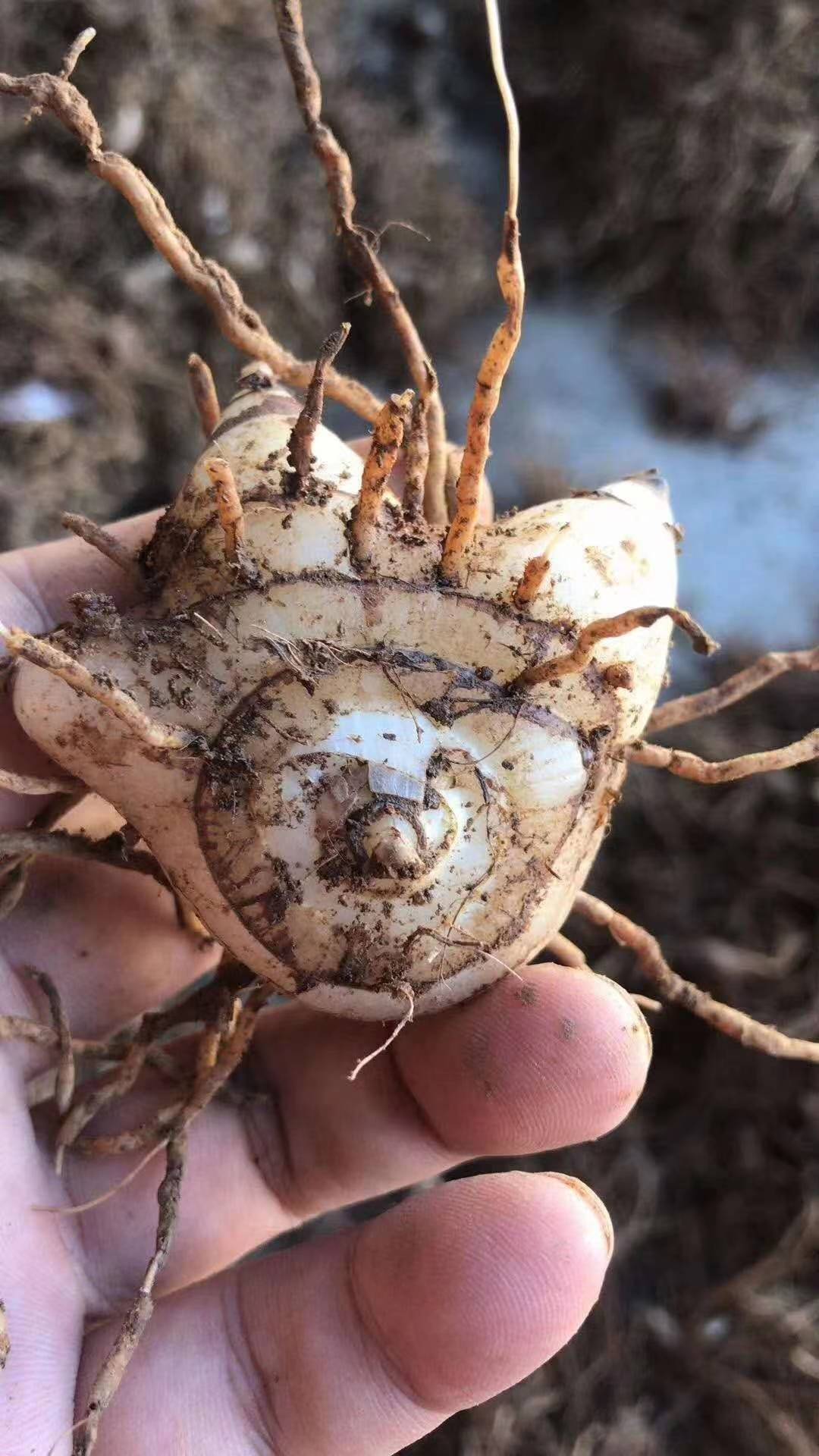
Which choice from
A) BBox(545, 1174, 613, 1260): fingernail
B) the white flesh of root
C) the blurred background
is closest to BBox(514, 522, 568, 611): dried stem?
the white flesh of root

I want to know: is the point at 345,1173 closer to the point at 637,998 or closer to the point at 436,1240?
the point at 436,1240

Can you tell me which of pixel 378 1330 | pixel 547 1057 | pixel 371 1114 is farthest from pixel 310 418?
pixel 378 1330

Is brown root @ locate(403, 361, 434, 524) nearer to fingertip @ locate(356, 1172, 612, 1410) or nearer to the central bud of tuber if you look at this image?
the central bud of tuber

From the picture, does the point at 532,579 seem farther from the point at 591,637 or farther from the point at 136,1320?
the point at 136,1320

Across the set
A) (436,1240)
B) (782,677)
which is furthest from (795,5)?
(436,1240)

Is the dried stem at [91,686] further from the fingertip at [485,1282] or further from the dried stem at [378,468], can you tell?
the fingertip at [485,1282]

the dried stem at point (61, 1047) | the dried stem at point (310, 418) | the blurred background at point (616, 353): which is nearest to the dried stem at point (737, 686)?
the dried stem at point (310, 418)
